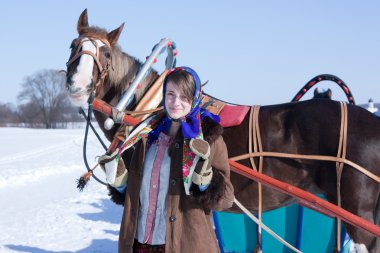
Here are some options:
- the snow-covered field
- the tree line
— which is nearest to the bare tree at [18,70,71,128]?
the tree line

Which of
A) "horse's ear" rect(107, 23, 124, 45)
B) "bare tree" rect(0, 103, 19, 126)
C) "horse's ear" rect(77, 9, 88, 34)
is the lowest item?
"bare tree" rect(0, 103, 19, 126)

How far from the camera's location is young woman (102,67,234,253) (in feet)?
5.43

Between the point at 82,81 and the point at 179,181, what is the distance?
1.38 metres

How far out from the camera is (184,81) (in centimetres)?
166

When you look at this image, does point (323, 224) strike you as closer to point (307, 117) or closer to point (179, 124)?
point (307, 117)

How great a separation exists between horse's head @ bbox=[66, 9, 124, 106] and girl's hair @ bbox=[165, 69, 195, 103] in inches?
50.1

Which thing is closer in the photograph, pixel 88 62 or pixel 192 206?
pixel 192 206

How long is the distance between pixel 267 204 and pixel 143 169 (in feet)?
4.30

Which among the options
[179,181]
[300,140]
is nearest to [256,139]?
[300,140]

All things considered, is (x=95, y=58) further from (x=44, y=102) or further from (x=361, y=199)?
(x=44, y=102)

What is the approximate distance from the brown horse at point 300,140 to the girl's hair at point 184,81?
1.14 metres

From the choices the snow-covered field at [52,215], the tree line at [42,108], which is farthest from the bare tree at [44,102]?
the snow-covered field at [52,215]

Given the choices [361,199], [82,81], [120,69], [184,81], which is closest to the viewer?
[184,81]

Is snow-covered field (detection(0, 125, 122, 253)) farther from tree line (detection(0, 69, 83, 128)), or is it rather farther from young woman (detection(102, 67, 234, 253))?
tree line (detection(0, 69, 83, 128))
